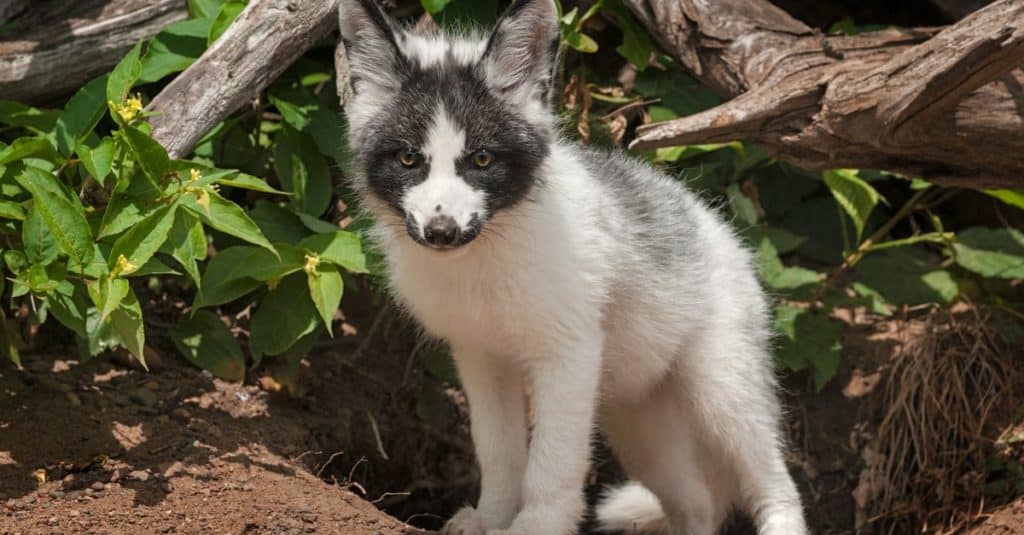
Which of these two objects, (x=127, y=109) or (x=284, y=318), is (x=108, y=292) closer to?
(x=127, y=109)

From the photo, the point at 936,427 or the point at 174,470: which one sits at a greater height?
the point at 174,470

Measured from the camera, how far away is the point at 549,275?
3.91 metres

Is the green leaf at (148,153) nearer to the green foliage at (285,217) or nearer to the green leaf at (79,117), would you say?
the green foliage at (285,217)

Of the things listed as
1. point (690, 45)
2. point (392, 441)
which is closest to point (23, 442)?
point (392, 441)

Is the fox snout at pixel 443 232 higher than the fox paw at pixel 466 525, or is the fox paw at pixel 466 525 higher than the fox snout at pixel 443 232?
the fox snout at pixel 443 232

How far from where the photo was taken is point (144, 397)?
463 cm

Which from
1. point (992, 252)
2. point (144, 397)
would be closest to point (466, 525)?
point (144, 397)

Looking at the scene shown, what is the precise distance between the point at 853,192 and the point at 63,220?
10.7 feet

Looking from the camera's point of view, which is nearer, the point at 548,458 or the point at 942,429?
the point at 548,458

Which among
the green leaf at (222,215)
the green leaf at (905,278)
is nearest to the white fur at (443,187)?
the green leaf at (222,215)

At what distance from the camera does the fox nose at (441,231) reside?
3.45 metres

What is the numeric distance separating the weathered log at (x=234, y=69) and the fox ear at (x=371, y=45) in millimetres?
638

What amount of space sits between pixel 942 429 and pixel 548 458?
2396 mm

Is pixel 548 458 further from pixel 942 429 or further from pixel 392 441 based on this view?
pixel 942 429
